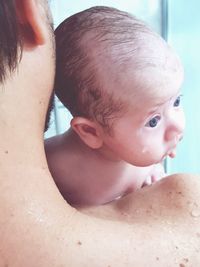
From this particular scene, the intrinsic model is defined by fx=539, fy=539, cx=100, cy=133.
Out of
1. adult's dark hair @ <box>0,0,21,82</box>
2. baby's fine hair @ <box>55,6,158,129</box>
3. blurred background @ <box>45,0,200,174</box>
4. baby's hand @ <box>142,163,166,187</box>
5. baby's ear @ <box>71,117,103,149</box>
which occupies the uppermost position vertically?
adult's dark hair @ <box>0,0,21,82</box>

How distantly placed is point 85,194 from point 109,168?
2.1 inches

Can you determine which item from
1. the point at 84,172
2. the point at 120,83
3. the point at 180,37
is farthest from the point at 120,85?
the point at 180,37

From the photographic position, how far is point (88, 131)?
73 centimetres

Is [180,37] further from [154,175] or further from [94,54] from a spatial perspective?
[94,54]

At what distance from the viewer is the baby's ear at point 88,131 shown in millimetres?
724

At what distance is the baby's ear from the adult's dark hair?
8.3 inches

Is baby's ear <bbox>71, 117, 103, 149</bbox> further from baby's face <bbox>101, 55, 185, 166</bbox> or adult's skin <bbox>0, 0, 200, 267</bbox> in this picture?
adult's skin <bbox>0, 0, 200, 267</bbox>

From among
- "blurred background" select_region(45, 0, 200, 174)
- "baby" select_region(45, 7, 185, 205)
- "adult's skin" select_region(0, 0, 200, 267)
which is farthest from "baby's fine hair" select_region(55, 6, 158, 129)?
"blurred background" select_region(45, 0, 200, 174)

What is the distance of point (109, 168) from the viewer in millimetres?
794

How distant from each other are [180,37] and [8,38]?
1.08m

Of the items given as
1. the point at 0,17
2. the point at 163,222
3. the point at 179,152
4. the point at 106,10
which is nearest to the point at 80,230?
the point at 163,222

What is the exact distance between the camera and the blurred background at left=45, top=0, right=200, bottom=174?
4.57ft

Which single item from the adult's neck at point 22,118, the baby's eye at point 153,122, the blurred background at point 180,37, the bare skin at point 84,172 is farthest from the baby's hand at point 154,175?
the blurred background at point 180,37

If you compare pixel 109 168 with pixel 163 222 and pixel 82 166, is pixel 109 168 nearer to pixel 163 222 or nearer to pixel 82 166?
pixel 82 166
